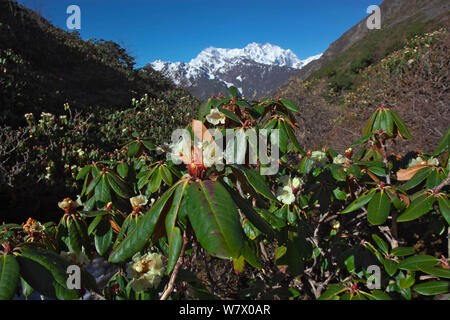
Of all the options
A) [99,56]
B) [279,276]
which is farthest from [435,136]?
[99,56]

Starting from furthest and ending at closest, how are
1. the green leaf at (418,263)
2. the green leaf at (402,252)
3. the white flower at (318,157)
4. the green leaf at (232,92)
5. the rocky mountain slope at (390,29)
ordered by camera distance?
1. the rocky mountain slope at (390,29)
2. the white flower at (318,157)
3. the green leaf at (232,92)
4. the green leaf at (402,252)
5. the green leaf at (418,263)

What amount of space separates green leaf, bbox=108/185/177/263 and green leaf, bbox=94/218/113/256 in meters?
0.59

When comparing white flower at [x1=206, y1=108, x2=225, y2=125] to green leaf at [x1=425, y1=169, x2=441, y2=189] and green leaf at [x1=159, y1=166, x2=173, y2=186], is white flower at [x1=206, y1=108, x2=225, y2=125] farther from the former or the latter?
green leaf at [x1=425, y1=169, x2=441, y2=189]

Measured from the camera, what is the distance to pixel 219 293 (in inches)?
79.4

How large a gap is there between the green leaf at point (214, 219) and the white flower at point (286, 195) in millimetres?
754

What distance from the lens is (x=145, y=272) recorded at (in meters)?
0.95

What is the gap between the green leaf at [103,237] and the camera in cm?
123

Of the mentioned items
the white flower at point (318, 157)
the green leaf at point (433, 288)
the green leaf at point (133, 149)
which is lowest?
the green leaf at point (433, 288)

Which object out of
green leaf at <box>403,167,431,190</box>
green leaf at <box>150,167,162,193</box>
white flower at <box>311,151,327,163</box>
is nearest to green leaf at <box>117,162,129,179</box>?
green leaf at <box>150,167,162,193</box>

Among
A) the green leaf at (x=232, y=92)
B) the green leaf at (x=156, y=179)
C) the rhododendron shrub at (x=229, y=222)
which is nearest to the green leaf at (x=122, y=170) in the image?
the rhododendron shrub at (x=229, y=222)

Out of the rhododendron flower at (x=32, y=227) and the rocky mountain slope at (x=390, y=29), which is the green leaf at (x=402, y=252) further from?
the rocky mountain slope at (x=390, y=29)

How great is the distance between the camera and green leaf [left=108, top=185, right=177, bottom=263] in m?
0.70
